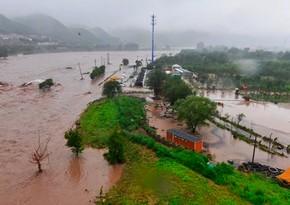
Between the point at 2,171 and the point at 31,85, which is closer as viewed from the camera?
the point at 2,171

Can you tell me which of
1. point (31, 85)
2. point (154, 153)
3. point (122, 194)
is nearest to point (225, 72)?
point (31, 85)

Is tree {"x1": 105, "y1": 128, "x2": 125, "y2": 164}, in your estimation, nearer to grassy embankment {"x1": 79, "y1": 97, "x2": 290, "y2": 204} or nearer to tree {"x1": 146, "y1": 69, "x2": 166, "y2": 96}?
grassy embankment {"x1": 79, "y1": 97, "x2": 290, "y2": 204}

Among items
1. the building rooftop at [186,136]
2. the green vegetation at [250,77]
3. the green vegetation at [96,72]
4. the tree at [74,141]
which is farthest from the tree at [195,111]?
the green vegetation at [96,72]

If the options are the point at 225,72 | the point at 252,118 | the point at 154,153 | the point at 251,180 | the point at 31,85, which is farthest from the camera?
the point at 225,72

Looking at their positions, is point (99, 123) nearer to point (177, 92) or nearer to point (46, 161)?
point (46, 161)

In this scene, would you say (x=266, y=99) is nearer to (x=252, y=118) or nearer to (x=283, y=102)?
(x=283, y=102)

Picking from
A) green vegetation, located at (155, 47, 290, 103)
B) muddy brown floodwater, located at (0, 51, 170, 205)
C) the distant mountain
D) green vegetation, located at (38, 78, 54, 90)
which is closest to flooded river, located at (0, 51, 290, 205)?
muddy brown floodwater, located at (0, 51, 170, 205)

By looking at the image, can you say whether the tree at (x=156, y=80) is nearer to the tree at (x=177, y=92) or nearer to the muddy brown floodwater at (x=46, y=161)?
the tree at (x=177, y=92)
